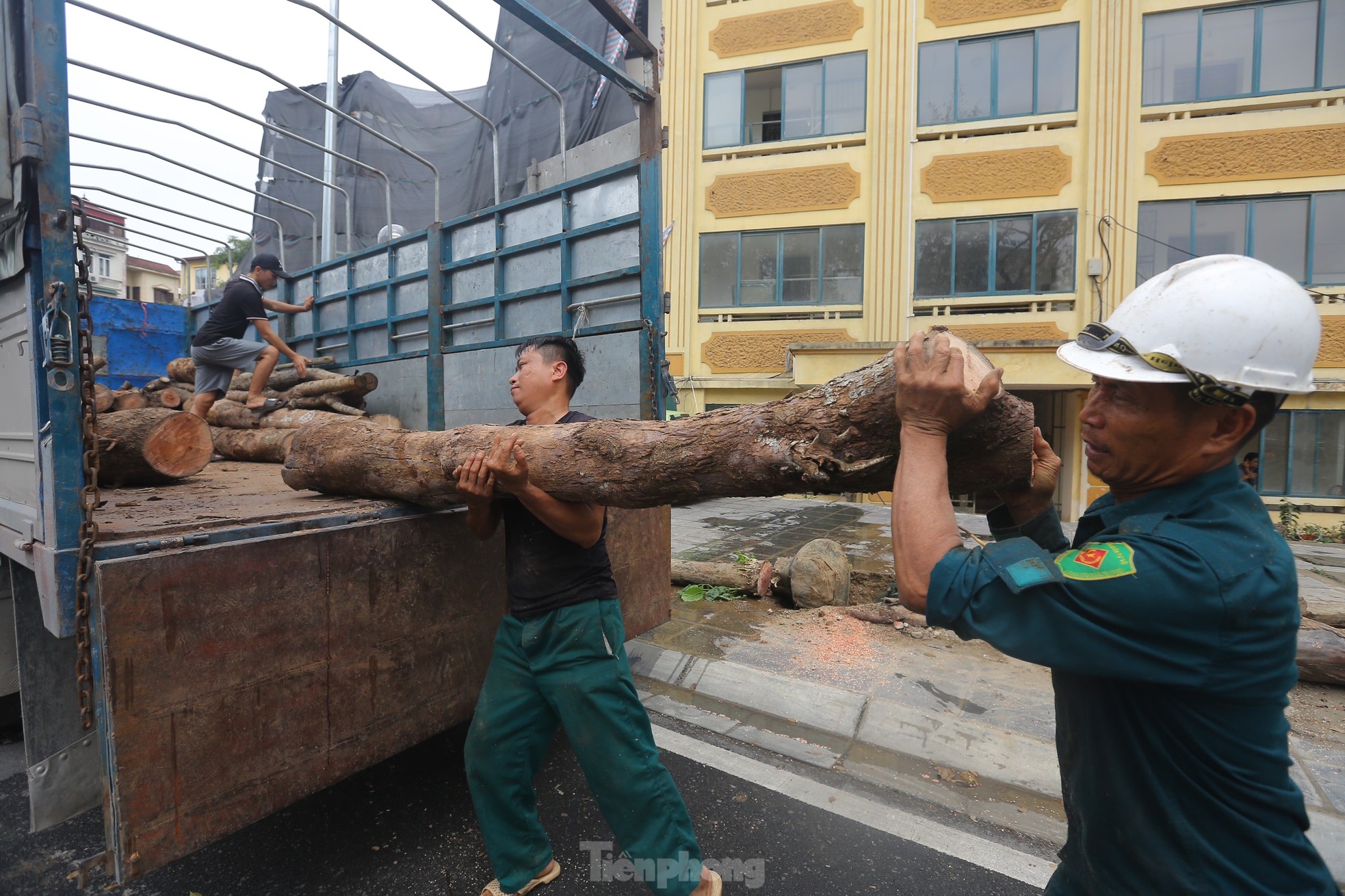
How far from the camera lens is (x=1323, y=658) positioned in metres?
3.43

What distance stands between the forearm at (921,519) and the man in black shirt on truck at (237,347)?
5570 millimetres

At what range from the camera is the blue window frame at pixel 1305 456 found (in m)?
10.3

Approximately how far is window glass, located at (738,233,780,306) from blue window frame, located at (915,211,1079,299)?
102 inches

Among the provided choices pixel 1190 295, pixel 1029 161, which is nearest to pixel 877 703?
pixel 1190 295

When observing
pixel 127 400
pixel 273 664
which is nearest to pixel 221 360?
pixel 127 400

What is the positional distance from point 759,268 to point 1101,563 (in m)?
12.2

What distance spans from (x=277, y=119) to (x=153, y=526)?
13.1 metres

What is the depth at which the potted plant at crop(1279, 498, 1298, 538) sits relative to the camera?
386 inches

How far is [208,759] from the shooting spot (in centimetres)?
166

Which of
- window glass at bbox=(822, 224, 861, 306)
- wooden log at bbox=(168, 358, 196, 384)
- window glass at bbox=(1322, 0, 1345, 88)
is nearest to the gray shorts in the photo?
wooden log at bbox=(168, 358, 196, 384)

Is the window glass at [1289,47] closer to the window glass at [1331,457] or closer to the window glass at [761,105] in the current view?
the window glass at [1331,457]

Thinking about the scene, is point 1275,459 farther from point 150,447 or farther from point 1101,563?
point 150,447

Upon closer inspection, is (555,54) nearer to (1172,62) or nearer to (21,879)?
(1172,62)

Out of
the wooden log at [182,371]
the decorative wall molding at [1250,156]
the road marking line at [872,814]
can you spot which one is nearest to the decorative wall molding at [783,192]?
the decorative wall molding at [1250,156]
